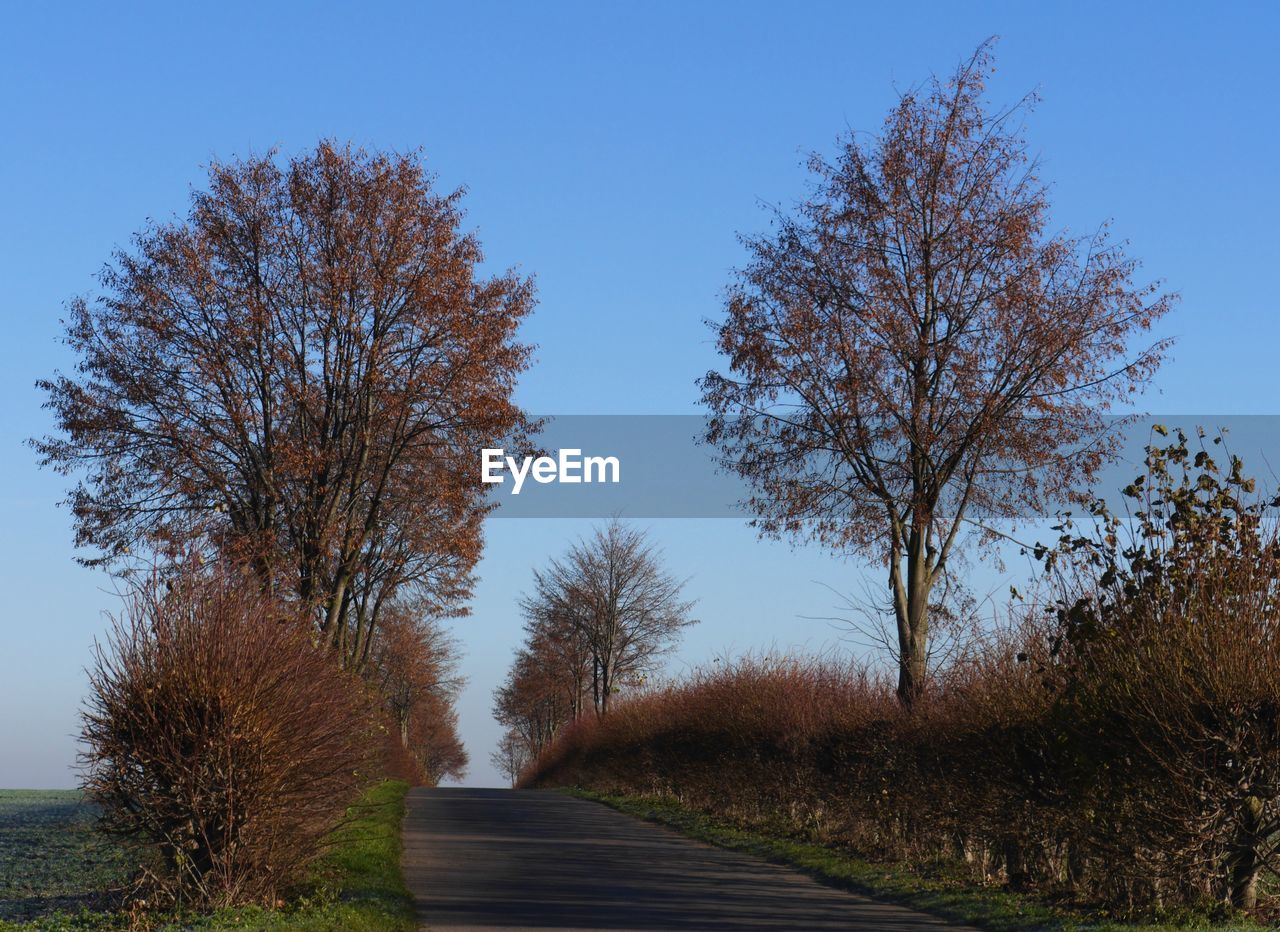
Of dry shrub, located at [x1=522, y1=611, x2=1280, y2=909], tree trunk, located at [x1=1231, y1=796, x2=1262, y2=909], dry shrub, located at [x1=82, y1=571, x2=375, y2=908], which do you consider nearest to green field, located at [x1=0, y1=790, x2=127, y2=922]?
dry shrub, located at [x1=82, y1=571, x2=375, y2=908]

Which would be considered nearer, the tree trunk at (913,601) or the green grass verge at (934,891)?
the green grass verge at (934,891)

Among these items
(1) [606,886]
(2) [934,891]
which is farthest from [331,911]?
(2) [934,891]

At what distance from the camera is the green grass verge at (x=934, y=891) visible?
12.0m

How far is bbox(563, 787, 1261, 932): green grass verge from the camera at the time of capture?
12.0m

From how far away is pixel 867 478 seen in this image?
24.3 metres

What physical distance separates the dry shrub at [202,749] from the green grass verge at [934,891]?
627 centimetres

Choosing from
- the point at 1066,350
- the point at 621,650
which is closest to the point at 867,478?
the point at 1066,350

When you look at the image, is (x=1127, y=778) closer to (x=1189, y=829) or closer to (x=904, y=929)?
(x=1189, y=829)

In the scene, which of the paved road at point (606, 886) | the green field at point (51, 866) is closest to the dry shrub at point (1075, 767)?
the paved road at point (606, 886)

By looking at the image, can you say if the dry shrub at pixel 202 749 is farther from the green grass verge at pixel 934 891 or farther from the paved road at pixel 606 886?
the green grass verge at pixel 934 891

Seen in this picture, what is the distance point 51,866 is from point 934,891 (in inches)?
Answer: 463

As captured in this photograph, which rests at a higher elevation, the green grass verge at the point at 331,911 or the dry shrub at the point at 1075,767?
the dry shrub at the point at 1075,767

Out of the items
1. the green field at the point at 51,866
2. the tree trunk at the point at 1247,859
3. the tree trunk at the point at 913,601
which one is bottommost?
the green field at the point at 51,866

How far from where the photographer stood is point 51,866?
60.8ft
